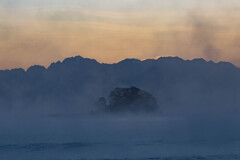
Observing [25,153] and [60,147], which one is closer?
[25,153]

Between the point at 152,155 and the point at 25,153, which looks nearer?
the point at 152,155

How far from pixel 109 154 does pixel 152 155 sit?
8.11m

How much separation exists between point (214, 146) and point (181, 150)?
371 inches

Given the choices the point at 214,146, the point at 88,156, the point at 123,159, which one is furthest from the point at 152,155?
the point at 214,146

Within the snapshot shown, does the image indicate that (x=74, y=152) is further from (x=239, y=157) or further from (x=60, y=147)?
(x=239, y=157)

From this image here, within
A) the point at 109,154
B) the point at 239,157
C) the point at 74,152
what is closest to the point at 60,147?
the point at 74,152

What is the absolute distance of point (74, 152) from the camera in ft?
264

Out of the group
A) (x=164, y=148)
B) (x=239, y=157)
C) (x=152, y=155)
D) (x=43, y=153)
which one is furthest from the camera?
(x=164, y=148)

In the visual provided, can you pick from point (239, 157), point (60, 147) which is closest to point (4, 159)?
point (60, 147)

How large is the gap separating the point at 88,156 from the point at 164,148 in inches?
679

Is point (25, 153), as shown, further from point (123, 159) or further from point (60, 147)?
point (123, 159)

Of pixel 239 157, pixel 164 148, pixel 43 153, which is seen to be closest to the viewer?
pixel 239 157

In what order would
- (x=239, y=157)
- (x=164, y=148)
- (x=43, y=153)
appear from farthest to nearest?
(x=164, y=148) → (x=43, y=153) → (x=239, y=157)

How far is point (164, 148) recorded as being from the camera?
85.2 meters
